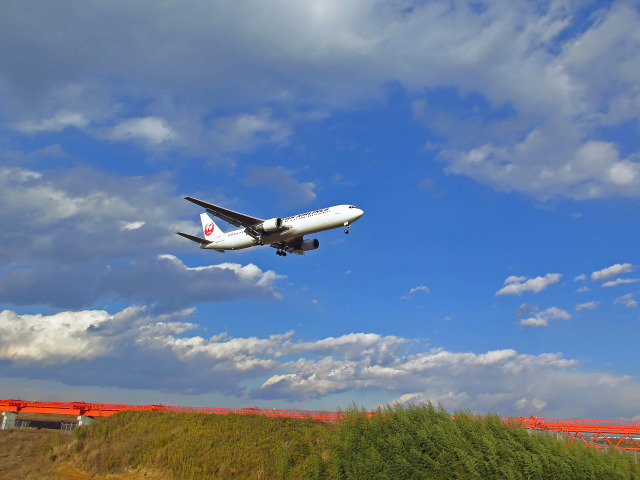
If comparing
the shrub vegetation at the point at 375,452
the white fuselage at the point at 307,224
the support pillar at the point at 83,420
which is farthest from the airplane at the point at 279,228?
the support pillar at the point at 83,420

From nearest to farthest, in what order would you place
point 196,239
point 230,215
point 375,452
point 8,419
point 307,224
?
point 375,452
point 307,224
point 230,215
point 196,239
point 8,419

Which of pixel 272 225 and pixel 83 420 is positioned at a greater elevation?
pixel 272 225

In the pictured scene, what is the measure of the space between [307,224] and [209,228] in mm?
34902

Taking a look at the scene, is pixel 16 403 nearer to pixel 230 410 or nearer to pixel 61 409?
pixel 61 409

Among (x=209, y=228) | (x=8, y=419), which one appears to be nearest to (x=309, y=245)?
(x=209, y=228)

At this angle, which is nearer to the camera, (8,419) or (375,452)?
(375,452)

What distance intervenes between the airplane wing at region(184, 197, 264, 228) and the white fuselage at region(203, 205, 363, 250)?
1939 millimetres

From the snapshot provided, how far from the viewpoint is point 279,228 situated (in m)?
57.6

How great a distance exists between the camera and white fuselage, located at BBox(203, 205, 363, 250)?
5394cm

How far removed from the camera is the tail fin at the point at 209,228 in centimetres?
8488

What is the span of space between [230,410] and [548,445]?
120 feet

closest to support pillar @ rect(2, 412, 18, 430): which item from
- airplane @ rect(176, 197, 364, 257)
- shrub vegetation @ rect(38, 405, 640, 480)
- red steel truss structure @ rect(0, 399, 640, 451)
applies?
red steel truss structure @ rect(0, 399, 640, 451)

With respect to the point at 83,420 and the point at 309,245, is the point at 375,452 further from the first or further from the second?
the point at 83,420

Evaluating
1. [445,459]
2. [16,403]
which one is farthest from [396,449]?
[16,403]
